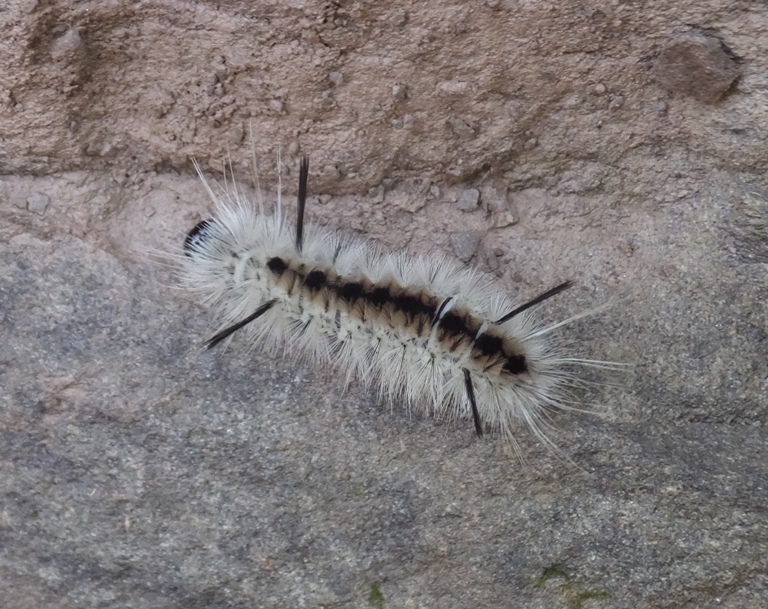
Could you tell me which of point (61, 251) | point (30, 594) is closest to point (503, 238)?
point (61, 251)

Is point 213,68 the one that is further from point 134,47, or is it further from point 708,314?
point 708,314

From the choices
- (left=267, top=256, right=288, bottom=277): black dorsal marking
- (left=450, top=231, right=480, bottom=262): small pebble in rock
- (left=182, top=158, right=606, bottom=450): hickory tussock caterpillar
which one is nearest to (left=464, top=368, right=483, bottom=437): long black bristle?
(left=182, top=158, right=606, bottom=450): hickory tussock caterpillar

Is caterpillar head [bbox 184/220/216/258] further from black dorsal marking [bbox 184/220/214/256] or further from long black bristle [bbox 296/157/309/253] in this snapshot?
long black bristle [bbox 296/157/309/253]

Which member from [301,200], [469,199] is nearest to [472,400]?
[469,199]

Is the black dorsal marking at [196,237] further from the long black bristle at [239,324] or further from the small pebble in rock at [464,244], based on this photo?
the small pebble in rock at [464,244]

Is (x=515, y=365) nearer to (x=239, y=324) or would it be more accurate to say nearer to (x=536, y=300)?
(x=536, y=300)

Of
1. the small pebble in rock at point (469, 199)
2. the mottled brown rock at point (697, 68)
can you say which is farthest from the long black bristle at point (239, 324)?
the mottled brown rock at point (697, 68)
